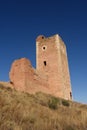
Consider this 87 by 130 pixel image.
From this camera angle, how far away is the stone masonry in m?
19.8

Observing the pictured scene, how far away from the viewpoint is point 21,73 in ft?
64.8

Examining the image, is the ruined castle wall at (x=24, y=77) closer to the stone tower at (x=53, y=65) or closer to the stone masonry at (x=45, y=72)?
the stone masonry at (x=45, y=72)

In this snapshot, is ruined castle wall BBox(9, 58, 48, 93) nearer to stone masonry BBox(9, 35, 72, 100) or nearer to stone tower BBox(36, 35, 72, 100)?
stone masonry BBox(9, 35, 72, 100)

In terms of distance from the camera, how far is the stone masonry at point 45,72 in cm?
1983

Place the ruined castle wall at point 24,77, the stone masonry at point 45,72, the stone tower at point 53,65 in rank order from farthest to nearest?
the stone tower at point 53,65
the stone masonry at point 45,72
the ruined castle wall at point 24,77

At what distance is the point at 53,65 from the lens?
86.3 feet

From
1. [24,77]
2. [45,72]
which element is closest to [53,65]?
[45,72]

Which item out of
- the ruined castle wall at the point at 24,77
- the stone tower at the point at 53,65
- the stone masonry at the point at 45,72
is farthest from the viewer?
the stone tower at the point at 53,65

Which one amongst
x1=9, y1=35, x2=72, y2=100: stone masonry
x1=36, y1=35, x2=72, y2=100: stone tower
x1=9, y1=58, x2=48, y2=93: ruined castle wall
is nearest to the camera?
x1=9, y1=58, x2=48, y2=93: ruined castle wall

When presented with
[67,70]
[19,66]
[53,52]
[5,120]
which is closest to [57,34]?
[53,52]

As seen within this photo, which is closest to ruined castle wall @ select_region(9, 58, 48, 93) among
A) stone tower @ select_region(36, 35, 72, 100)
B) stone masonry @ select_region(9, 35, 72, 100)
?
stone masonry @ select_region(9, 35, 72, 100)

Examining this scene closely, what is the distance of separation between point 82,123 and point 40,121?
1862 millimetres

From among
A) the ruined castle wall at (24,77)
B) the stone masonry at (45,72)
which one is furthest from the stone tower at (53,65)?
the ruined castle wall at (24,77)

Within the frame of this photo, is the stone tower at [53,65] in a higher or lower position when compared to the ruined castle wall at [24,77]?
higher
